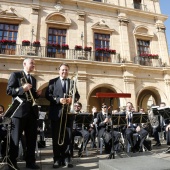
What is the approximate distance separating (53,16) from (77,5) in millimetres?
2175

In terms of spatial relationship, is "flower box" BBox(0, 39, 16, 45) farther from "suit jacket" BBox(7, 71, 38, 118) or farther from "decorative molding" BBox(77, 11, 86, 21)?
"suit jacket" BBox(7, 71, 38, 118)

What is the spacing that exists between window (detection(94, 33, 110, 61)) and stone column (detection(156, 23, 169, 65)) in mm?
4772

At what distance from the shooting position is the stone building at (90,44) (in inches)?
442

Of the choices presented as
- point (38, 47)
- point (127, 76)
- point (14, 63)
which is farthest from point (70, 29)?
point (127, 76)

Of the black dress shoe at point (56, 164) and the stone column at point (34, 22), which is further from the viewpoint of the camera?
the stone column at point (34, 22)

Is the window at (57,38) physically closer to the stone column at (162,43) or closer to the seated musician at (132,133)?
the seated musician at (132,133)

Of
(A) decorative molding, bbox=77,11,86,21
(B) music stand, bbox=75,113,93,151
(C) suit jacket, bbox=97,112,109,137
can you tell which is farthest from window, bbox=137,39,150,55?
(B) music stand, bbox=75,113,93,151

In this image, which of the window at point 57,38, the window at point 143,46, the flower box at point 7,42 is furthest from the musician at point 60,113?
the window at point 143,46

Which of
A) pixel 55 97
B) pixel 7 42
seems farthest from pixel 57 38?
pixel 55 97

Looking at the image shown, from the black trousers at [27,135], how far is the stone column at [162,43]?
13.3 meters

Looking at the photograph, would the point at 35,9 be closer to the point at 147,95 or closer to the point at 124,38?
the point at 124,38

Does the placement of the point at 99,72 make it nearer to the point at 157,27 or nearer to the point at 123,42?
the point at 123,42

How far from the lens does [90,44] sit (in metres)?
12.6

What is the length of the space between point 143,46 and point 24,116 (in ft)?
43.7
